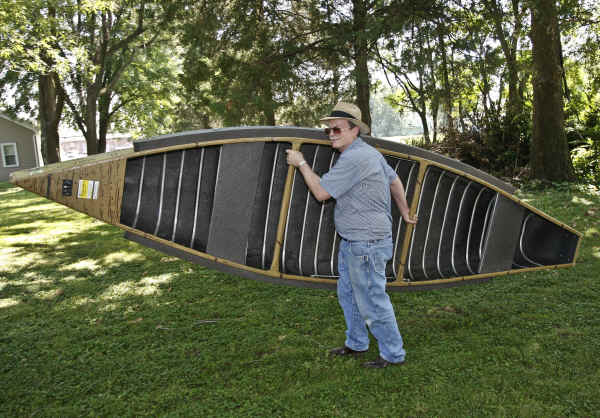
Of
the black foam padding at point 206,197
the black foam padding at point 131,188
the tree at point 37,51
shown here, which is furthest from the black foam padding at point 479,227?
the tree at point 37,51

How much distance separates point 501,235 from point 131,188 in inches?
175

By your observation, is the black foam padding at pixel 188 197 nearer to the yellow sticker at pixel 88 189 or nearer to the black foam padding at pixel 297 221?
the yellow sticker at pixel 88 189

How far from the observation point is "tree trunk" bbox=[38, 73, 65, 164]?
2186 cm

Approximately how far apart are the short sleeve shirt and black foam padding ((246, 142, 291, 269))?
1.53 metres

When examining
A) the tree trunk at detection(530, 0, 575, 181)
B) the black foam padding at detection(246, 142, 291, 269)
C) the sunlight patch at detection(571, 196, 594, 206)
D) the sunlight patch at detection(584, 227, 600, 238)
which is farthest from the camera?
the tree trunk at detection(530, 0, 575, 181)

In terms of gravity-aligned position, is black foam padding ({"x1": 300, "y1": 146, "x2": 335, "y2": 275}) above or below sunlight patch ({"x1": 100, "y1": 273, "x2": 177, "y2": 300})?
above

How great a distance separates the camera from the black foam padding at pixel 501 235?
5535mm

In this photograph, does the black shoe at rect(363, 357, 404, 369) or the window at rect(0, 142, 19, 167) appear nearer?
the black shoe at rect(363, 357, 404, 369)

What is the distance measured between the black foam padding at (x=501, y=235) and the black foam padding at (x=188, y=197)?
11.8 ft

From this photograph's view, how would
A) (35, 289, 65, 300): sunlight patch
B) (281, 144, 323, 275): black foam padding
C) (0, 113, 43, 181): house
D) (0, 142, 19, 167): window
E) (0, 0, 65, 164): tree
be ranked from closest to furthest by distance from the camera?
(281, 144, 323, 275): black foam padding, (35, 289, 65, 300): sunlight patch, (0, 0, 65, 164): tree, (0, 113, 43, 181): house, (0, 142, 19, 167): window

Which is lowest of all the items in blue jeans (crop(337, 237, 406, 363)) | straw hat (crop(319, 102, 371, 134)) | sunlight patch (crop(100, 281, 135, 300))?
sunlight patch (crop(100, 281, 135, 300))

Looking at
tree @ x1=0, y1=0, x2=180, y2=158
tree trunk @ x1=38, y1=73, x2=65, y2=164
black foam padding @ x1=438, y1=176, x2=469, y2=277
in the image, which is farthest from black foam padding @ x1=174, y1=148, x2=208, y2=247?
tree trunk @ x1=38, y1=73, x2=65, y2=164

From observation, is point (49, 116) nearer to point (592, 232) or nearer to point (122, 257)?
point (122, 257)

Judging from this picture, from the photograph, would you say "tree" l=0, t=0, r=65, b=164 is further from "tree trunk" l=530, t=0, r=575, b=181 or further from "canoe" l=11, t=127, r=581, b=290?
"tree trunk" l=530, t=0, r=575, b=181
